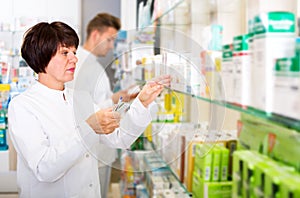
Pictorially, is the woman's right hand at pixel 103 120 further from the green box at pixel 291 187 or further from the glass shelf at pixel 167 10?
the green box at pixel 291 187

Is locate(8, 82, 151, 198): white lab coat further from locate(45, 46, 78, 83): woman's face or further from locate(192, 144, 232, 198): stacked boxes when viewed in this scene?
locate(192, 144, 232, 198): stacked boxes

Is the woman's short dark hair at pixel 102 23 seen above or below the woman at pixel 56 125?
above

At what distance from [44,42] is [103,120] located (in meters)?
0.51

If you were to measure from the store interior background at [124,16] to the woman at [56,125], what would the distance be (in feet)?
1.13

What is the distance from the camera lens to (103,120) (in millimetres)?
1600

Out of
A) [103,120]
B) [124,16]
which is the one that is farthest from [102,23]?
[103,120]

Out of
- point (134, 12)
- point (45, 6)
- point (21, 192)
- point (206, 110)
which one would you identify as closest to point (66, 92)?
point (21, 192)

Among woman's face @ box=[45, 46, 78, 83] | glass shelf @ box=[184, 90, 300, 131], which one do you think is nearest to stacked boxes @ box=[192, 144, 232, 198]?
glass shelf @ box=[184, 90, 300, 131]

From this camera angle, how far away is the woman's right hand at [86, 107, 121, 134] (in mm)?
1598

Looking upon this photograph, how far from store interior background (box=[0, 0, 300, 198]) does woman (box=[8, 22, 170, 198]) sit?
0.34 m

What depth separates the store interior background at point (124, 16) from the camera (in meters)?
1.52

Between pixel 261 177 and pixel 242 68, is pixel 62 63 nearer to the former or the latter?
pixel 242 68

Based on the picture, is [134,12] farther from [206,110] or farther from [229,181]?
[229,181]

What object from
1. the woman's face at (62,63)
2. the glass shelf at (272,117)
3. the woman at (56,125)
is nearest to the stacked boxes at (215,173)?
the glass shelf at (272,117)
